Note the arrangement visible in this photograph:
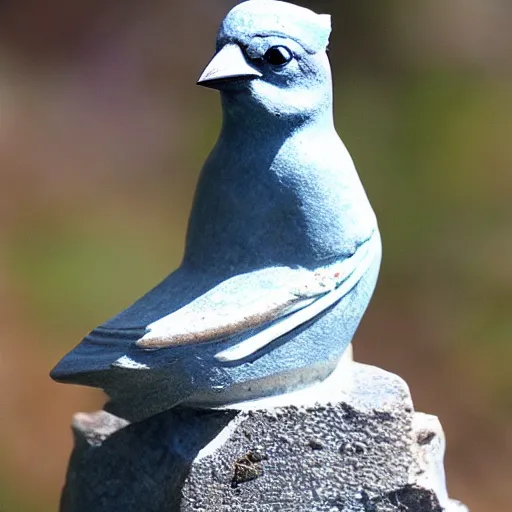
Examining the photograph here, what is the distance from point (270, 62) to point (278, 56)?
0.04 feet

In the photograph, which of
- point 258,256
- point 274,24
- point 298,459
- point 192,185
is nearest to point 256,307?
point 258,256

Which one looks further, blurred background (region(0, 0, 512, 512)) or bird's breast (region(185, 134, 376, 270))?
blurred background (region(0, 0, 512, 512))

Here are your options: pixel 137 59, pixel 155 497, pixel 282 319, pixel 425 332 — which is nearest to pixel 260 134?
pixel 282 319

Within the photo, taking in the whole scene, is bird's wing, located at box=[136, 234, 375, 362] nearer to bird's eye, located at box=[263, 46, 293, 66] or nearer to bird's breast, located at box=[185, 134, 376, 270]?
bird's breast, located at box=[185, 134, 376, 270]

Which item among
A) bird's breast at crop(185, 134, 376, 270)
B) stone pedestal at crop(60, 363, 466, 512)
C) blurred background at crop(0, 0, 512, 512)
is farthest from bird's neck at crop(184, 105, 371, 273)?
blurred background at crop(0, 0, 512, 512)

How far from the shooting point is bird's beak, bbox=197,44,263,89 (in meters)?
1.03

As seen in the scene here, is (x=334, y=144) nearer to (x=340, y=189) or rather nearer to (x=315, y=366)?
(x=340, y=189)

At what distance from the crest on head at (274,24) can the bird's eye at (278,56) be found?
0.05 ft

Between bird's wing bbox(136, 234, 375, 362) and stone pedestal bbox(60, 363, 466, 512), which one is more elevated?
bird's wing bbox(136, 234, 375, 362)

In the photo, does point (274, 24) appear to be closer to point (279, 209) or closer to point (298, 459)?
point (279, 209)

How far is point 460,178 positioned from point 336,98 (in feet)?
1.31

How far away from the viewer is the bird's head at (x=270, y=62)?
1041 millimetres

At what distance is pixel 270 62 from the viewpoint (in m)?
1.05

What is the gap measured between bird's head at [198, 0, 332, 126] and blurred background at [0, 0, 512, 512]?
1.22 metres
